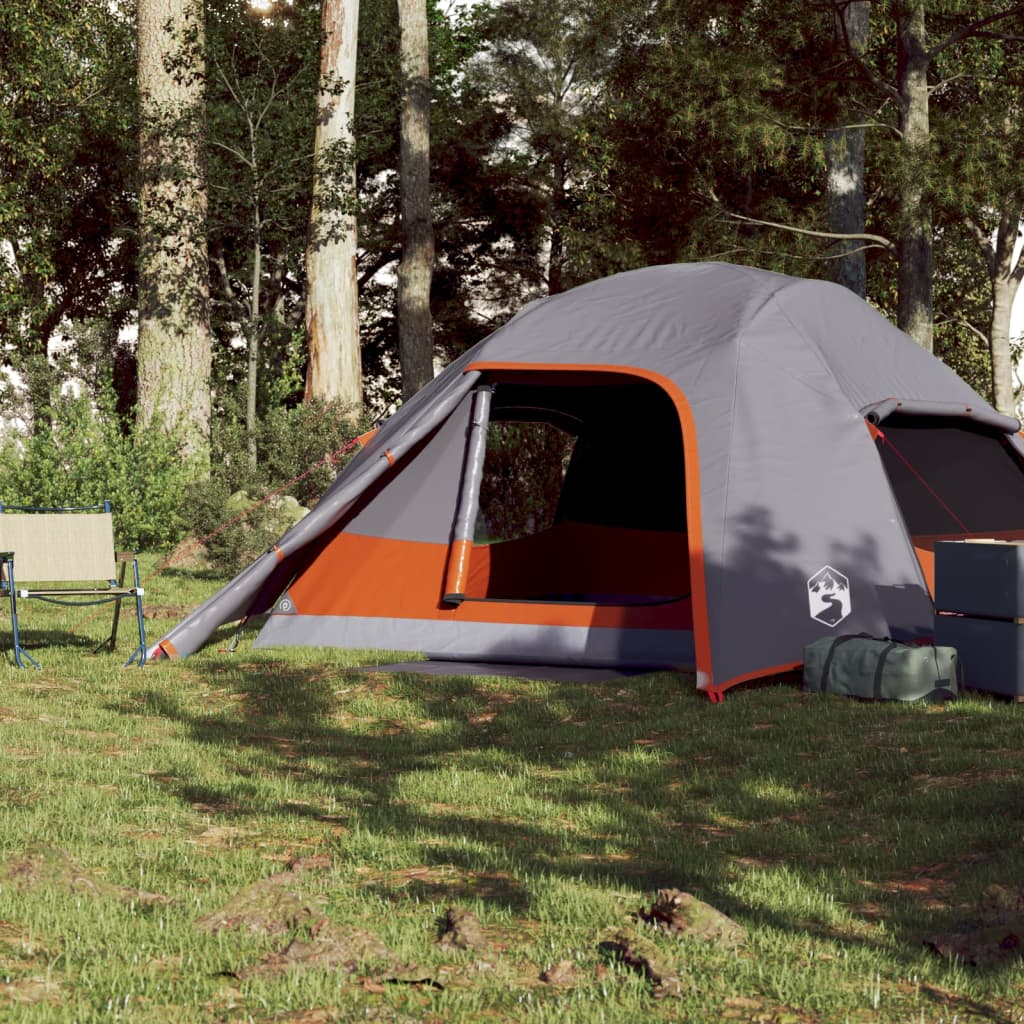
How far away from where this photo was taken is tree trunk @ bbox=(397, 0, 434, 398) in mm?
21203

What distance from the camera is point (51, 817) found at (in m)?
5.21

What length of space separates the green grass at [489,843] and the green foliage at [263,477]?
6063 millimetres

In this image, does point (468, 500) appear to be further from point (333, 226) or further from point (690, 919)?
point (333, 226)

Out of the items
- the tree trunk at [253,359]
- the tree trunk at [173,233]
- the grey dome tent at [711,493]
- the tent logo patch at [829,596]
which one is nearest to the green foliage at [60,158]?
the tree trunk at [173,233]

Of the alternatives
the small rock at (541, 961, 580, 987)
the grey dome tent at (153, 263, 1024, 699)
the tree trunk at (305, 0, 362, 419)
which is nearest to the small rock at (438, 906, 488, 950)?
the small rock at (541, 961, 580, 987)

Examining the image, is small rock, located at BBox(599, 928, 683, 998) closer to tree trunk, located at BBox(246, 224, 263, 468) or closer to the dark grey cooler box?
the dark grey cooler box

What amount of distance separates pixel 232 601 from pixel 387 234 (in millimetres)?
21842

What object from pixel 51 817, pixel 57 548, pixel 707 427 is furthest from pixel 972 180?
pixel 51 817

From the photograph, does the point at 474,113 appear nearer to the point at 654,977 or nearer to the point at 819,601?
the point at 819,601

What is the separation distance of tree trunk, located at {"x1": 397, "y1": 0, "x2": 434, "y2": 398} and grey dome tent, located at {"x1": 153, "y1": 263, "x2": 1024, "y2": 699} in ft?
37.8

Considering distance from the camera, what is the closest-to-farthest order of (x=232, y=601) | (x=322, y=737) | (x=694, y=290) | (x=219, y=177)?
1. (x=322, y=737)
2. (x=232, y=601)
3. (x=694, y=290)
4. (x=219, y=177)

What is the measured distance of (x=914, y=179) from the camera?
13.8 metres

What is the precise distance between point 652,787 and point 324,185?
13.4 m

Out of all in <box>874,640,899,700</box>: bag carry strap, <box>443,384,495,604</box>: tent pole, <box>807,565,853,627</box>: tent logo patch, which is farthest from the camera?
<box>443,384,495,604</box>: tent pole
